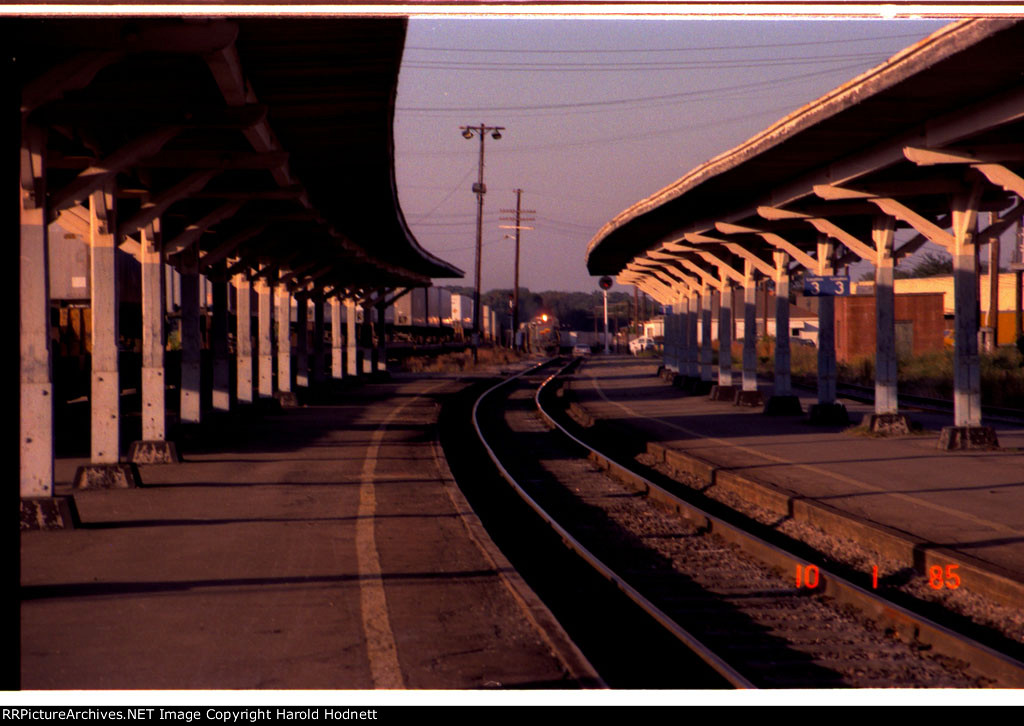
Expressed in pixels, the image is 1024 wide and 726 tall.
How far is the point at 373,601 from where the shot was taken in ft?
24.3

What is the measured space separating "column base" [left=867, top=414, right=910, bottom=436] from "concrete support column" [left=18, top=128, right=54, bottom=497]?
44.6ft

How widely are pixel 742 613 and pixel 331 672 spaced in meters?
3.42

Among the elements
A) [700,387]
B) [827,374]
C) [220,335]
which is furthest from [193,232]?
[700,387]

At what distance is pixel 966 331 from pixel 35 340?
12.5 m

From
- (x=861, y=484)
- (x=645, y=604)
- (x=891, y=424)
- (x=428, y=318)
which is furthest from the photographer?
(x=428, y=318)

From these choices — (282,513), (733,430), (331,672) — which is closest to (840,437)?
(733,430)

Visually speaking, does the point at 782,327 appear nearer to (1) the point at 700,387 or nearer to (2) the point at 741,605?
(1) the point at 700,387

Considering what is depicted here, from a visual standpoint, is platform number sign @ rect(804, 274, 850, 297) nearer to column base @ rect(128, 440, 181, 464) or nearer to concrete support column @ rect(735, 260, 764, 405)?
concrete support column @ rect(735, 260, 764, 405)

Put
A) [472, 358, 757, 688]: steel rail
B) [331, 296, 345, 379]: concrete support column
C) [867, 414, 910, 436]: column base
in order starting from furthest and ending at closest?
[331, 296, 345, 379]: concrete support column, [867, 414, 910, 436]: column base, [472, 358, 757, 688]: steel rail

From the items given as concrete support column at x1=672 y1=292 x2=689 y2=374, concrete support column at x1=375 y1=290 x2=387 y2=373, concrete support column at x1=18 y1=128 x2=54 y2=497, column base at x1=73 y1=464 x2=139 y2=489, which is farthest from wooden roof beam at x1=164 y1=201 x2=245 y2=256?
concrete support column at x1=375 y1=290 x2=387 y2=373

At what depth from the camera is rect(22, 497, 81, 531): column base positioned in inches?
396

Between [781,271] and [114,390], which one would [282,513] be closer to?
[114,390]

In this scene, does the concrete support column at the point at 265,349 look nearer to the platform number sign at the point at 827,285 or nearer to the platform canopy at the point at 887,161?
the platform canopy at the point at 887,161

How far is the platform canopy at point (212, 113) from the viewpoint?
8531 mm
